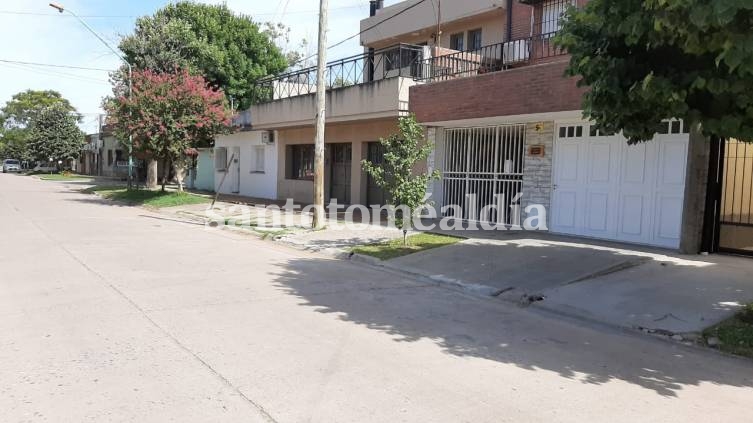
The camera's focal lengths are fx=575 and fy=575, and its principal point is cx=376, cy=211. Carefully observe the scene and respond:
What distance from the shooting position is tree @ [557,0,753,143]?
4312 millimetres

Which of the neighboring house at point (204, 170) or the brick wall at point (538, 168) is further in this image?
the neighboring house at point (204, 170)

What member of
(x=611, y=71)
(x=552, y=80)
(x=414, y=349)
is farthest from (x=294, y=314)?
(x=552, y=80)

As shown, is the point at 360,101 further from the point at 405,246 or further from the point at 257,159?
the point at 257,159

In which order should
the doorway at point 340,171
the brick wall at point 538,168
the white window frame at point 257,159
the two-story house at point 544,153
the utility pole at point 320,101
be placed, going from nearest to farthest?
the two-story house at point 544,153 → the brick wall at point 538,168 → the utility pole at point 320,101 → the doorway at point 340,171 → the white window frame at point 257,159

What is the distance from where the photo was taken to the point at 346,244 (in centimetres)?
1240

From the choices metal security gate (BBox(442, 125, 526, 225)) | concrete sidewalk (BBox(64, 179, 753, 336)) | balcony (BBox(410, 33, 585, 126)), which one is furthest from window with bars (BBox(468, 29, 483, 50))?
concrete sidewalk (BBox(64, 179, 753, 336))

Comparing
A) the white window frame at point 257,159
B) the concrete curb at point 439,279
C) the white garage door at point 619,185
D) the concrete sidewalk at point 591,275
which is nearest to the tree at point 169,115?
the white window frame at point 257,159

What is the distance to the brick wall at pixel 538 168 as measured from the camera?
12922 millimetres

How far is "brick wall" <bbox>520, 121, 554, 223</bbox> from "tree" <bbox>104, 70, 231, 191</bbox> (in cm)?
1339

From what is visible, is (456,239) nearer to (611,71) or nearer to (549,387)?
(611,71)

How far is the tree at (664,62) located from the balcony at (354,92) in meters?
9.13

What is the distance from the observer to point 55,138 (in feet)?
184

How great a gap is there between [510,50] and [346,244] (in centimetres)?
774

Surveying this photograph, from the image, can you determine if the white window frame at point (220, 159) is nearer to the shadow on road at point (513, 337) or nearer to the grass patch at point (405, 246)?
the grass patch at point (405, 246)
